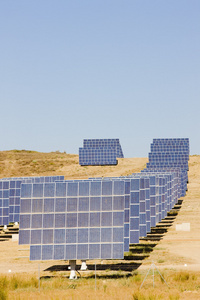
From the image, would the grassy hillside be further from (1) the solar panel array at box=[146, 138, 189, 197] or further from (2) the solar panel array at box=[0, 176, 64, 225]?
(2) the solar panel array at box=[0, 176, 64, 225]

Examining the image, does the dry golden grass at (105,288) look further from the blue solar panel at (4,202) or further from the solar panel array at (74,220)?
the blue solar panel at (4,202)

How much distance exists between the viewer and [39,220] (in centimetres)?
2808

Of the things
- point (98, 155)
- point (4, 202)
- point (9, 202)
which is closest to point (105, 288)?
point (9, 202)

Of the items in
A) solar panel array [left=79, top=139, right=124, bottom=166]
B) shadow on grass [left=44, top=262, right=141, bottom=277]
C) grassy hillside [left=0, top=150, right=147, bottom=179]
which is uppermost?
solar panel array [left=79, top=139, right=124, bottom=166]

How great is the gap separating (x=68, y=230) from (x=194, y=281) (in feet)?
21.2

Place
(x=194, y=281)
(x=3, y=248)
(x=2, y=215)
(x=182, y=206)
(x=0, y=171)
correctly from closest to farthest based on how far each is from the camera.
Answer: (x=194, y=281) < (x=3, y=248) < (x=2, y=215) < (x=182, y=206) < (x=0, y=171)

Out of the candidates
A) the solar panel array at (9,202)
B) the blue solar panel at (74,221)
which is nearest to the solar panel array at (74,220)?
the blue solar panel at (74,221)

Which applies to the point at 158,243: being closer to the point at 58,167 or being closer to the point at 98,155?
the point at 98,155

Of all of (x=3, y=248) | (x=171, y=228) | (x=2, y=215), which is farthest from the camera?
(x=171, y=228)

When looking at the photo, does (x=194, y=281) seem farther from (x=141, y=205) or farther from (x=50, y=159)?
(x=50, y=159)

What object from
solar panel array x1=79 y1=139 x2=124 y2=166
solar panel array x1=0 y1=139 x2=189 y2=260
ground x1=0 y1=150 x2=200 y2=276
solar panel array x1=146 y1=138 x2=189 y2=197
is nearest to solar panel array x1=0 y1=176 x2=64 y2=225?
ground x1=0 y1=150 x2=200 y2=276

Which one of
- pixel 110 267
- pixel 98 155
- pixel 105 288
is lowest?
pixel 110 267

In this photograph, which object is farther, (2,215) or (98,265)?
(2,215)

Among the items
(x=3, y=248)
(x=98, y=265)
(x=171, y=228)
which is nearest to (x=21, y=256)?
(x=3, y=248)
